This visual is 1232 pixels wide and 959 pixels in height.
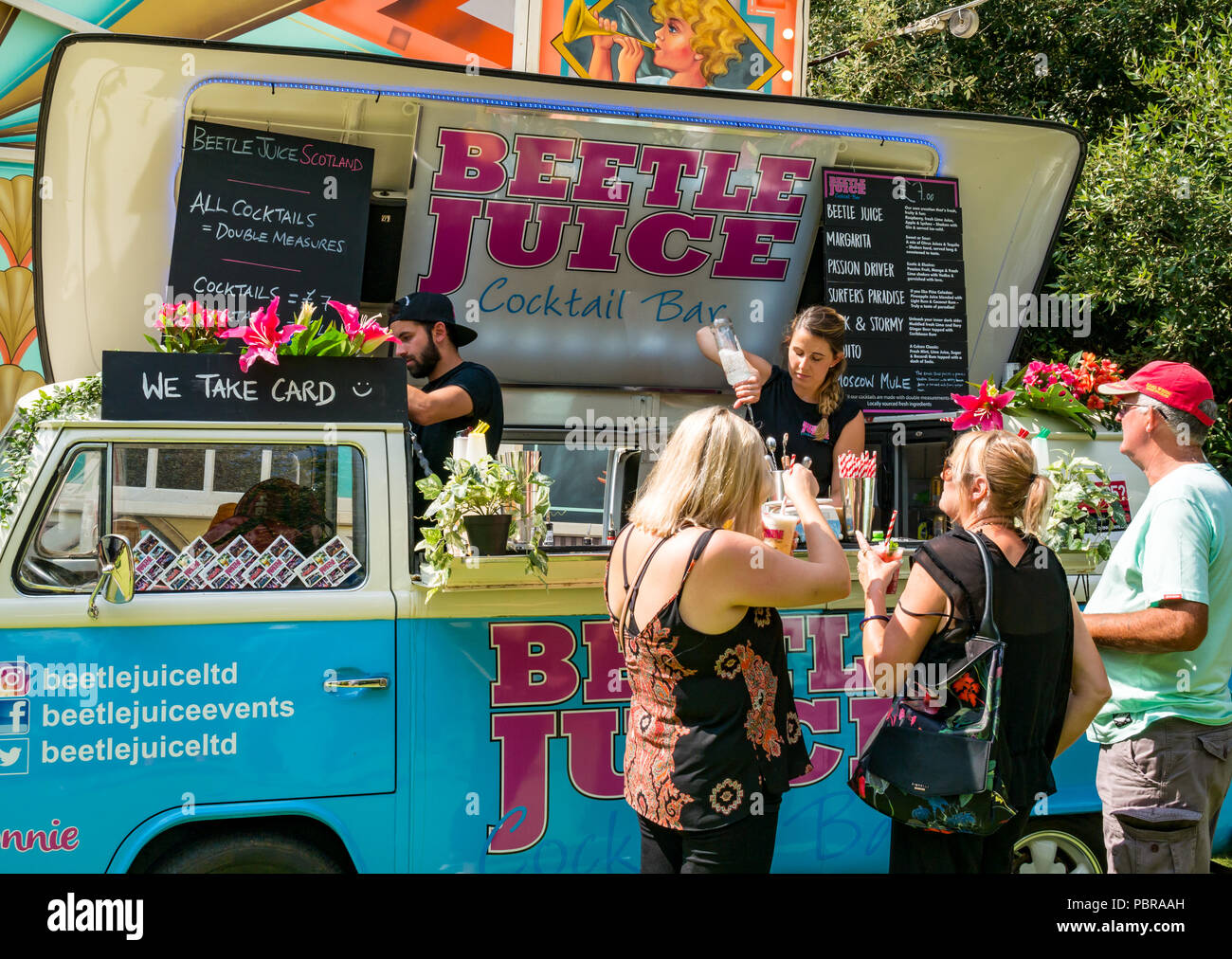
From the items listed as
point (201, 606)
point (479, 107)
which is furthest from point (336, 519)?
point (479, 107)

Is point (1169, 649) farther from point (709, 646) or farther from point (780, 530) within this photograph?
point (709, 646)

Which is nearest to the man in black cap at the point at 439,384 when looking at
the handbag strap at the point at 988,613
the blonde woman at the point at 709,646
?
the blonde woman at the point at 709,646

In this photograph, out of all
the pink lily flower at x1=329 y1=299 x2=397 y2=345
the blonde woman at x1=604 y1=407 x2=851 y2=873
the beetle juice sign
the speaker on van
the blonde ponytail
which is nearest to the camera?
the blonde woman at x1=604 y1=407 x2=851 y2=873

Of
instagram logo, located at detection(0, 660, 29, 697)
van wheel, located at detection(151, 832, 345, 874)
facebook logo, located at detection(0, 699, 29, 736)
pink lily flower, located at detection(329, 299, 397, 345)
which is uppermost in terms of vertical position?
pink lily flower, located at detection(329, 299, 397, 345)

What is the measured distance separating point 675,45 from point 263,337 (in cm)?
326

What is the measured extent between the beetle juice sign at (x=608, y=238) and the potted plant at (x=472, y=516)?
2039 millimetres

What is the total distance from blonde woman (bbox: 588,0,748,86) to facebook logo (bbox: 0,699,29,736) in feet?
13.1

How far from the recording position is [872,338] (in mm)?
5434

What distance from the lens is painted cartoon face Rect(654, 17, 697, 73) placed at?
5.50 m

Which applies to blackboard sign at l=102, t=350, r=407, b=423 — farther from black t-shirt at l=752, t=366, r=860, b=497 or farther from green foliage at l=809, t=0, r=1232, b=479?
green foliage at l=809, t=0, r=1232, b=479

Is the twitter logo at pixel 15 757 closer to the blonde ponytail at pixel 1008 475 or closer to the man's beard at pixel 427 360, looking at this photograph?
the man's beard at pixel 427 360

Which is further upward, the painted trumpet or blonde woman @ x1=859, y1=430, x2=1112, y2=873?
the painted trumpet

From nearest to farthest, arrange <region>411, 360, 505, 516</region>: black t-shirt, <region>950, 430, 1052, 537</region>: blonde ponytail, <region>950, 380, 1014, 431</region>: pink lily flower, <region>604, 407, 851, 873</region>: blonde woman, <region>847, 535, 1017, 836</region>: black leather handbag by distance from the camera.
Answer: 1. <region>604, 407, 851, 873</region>: blonde woman
2. <region>847, 535, 1017, 836</region>: black leather handbag
3. <region>950, 430, 1052, 537</region>: blonde ponytail
4. <region>411, 360, 505, 516</region>: black t-shirt
5. <region>950, 380, 1014, 431</region>: pink lily flower

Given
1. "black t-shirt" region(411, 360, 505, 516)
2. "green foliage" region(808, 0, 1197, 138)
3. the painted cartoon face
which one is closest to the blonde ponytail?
"black t-shirt" region(411, 360, 505, 516)
